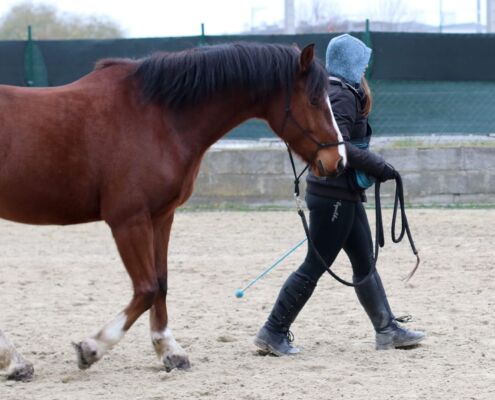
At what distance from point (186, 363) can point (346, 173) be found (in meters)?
1.39

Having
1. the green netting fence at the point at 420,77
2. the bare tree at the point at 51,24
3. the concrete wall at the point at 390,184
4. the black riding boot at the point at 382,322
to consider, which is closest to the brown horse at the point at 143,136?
the black riding boot at the point at 382,322

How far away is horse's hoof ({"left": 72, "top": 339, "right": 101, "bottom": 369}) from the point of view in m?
4.95

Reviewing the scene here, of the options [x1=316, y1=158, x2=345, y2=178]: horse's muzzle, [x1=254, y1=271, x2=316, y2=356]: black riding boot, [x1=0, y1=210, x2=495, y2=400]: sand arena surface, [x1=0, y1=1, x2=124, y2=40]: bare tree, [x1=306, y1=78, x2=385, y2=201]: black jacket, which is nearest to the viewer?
[x1=0, y1=210, x2=495, y2=400]: sand arena surface

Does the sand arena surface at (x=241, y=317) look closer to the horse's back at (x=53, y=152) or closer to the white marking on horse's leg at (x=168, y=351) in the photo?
the white marking on horse's leg at (x=168, y=351)

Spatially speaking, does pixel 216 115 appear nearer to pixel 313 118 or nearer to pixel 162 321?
pixel 313 118

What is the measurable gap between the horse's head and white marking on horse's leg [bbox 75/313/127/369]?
1.37 m

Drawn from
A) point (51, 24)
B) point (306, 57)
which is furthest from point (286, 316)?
point (51, 24)

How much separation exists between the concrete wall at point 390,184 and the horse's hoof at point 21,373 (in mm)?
7291

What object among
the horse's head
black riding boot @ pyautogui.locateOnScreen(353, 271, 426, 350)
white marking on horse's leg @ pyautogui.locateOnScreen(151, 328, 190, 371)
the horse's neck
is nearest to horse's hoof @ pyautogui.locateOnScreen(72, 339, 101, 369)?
white marking on horse's leg @ pyautogui.locateOnScreen(151, 328, 190, 371)

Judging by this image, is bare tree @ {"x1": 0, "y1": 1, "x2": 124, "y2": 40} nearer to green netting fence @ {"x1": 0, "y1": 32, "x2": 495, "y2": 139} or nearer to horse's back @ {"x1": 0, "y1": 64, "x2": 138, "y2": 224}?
green netting fence @ {"x1": 0, "y1": 32, "x2": 495, "y2": 139}

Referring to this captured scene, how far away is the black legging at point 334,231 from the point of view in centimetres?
536

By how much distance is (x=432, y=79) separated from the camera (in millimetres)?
12055

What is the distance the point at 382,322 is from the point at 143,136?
1.82 m

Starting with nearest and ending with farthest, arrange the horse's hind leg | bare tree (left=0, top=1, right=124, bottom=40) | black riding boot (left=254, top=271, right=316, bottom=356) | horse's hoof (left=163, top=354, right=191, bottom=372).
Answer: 1. the horse's hind leg
2. horse's hoof (left=163, top=354, right=191, bottom=372)
3. black riding boot (left=254, top=271, right=316, bottom=356)
4. bare tree (left=0, top=1, right=124, bottom=40)
